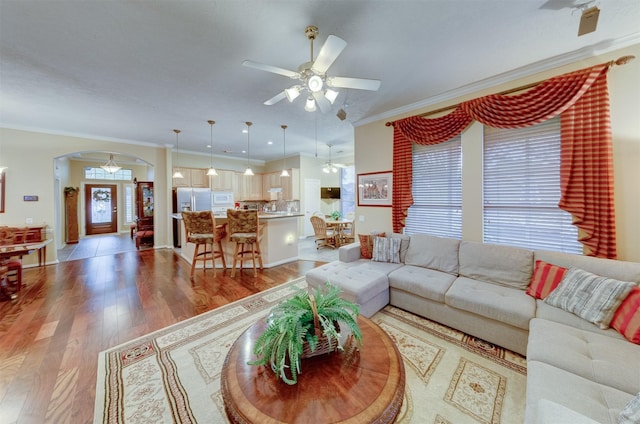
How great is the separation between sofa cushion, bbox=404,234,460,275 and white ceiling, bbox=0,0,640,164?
83.1 inches

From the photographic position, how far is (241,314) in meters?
2.78

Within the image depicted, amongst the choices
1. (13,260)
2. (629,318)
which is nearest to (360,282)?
(629,318)

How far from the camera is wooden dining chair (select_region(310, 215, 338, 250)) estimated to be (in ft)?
20.6

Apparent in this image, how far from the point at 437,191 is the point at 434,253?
1.04 m

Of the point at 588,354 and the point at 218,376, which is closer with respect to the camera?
the point at 588,354

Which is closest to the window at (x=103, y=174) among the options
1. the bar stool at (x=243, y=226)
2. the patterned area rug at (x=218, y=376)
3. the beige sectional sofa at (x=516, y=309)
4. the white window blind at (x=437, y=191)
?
the bar stool at (x=243, y=226)

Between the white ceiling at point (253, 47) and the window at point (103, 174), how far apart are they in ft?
18.0

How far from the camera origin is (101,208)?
8.80 meters

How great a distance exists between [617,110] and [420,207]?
7.14 ft

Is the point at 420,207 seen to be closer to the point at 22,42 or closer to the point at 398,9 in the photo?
the point at 398,9

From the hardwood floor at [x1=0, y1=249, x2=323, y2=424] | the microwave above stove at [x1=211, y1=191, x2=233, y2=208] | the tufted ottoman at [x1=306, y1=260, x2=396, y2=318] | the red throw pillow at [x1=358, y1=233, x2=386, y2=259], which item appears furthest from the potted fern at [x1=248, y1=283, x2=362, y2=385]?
the microwave above stove at [x1=211, y1=191, x2=233, y2=208]

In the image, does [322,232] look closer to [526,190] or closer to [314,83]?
[526,190]

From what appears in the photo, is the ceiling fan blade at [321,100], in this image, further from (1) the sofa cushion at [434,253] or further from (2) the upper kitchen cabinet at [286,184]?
(2) the upper kitchen cabinet at [286,184]

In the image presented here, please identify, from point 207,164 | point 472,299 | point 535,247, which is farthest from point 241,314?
point 207,164
